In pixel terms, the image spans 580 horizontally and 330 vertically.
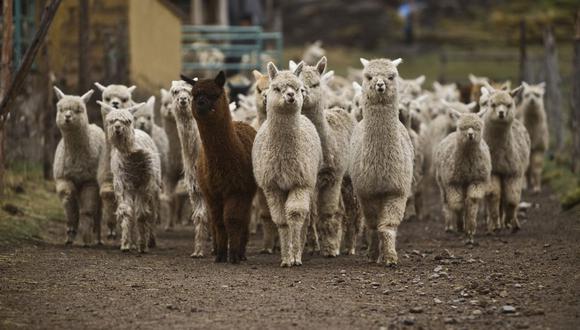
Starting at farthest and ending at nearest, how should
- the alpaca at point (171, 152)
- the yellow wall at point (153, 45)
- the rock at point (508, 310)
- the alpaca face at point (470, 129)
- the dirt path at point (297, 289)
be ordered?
the yellow wall at point (153, 45) → the alpaca at point (171, 152) → the alpaca face at point (470, 129) → the rock at point (508, 310) → the dirt path at point (297, 289)

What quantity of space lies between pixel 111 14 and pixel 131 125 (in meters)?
10.3

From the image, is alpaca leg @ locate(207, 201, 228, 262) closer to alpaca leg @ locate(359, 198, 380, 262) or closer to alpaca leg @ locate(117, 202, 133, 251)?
alpaca leg @ locate(117, 202, 133, 251)

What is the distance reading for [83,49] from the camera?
1923 cm

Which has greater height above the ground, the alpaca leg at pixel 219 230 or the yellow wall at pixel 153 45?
the yellow wall at pixel 153 45

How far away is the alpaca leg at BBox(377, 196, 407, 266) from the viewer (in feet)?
39.4

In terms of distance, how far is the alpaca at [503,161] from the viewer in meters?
15.3

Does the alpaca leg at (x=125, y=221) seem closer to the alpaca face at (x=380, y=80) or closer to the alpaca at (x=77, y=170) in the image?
the alpaca at (x=77, y=170)

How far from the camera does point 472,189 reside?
47.9 ft

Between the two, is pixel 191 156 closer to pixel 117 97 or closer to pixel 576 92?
pixel 117 97

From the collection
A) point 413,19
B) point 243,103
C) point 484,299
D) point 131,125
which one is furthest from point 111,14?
point 413,19

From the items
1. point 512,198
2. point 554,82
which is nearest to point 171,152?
point 512,198

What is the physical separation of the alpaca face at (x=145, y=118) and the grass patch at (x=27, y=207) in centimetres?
175

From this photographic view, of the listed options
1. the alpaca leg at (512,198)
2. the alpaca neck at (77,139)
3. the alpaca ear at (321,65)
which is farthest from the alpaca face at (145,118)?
the alpaca leg at (512,198)

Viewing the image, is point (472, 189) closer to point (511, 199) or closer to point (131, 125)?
point (511, 199)
